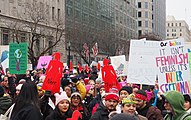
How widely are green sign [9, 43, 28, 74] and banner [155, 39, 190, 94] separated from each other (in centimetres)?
459

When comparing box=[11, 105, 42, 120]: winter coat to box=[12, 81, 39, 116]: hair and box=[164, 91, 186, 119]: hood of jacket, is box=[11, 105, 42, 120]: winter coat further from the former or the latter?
box=[164, 91, 186, 119]: hood of jacket

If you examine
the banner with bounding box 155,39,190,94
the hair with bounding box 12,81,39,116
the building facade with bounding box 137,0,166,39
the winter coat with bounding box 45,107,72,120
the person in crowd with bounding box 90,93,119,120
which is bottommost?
the winter coat with bounding box 45,107,72,120

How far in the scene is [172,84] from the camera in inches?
288

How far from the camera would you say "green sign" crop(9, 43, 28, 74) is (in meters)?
11.1

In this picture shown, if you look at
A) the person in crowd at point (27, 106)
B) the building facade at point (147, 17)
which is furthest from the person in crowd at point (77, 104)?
the building facade at point (147, 17)

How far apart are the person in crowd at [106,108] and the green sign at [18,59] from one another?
17.6 feet

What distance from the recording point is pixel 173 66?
7.63m

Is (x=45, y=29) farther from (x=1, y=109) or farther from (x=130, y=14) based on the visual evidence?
(x=130, y=14)

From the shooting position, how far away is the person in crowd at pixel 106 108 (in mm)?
5902

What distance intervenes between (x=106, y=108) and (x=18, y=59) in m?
5.96

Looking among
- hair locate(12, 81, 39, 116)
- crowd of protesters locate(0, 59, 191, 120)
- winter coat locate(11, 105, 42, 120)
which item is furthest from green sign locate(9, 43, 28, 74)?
winter coat locate(11, 105, 42, 120)

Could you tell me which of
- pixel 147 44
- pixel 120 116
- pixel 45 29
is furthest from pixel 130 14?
pixel 120 116

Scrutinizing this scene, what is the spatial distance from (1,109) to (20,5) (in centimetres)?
3664

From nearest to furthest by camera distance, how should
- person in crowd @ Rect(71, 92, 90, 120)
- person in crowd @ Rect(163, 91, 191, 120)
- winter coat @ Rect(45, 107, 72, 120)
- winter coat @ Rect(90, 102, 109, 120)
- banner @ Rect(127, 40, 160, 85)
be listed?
person in crowd @ Rect(163, 91, 191, 120) < winter coat @ Rect(90, 102, 109, 120) < winter coat @ Rect(45, 107, 72, 120) < person in crowd @ Rect(71, 92, 90, 120) < banner @ Rect(127, 40, 160, 85)
